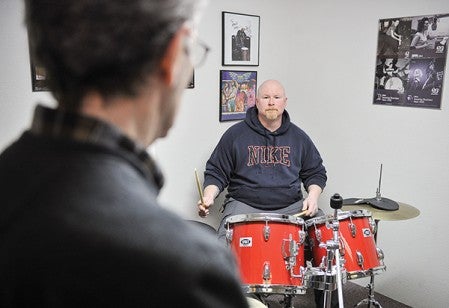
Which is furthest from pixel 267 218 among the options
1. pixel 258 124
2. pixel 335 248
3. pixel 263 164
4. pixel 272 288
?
pixel 258 124

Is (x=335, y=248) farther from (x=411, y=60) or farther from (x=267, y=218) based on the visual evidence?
(x=411, y=60)

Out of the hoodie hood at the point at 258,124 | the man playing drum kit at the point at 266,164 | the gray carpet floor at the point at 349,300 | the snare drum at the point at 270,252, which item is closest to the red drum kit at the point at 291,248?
the snare drum at the point at 270,252

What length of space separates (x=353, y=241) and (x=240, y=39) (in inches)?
59.3

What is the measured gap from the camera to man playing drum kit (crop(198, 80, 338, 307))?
97.3 inches

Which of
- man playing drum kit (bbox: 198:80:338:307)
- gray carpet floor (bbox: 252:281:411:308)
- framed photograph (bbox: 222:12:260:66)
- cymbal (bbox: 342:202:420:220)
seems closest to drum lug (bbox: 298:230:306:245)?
cymbal (bbox: 342:202:420:220)

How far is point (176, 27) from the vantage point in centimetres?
51

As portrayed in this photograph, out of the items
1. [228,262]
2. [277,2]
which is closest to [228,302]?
[228,262]

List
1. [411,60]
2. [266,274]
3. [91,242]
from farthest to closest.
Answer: [411,60] → [266,274] → [91,242]

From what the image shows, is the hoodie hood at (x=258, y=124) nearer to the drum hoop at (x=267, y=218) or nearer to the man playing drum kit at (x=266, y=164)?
the man playing drum kit at (x=266, y=164)

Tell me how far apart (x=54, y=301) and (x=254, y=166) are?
215 cm

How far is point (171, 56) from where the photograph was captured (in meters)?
0.52

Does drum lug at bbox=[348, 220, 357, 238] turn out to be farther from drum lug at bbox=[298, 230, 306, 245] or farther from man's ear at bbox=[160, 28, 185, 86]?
man's ear at bbox=[160, 28, 185, 86]

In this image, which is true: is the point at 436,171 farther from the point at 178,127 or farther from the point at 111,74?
the point at 111,74

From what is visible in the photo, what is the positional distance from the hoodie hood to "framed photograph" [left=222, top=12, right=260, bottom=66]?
383 mm
